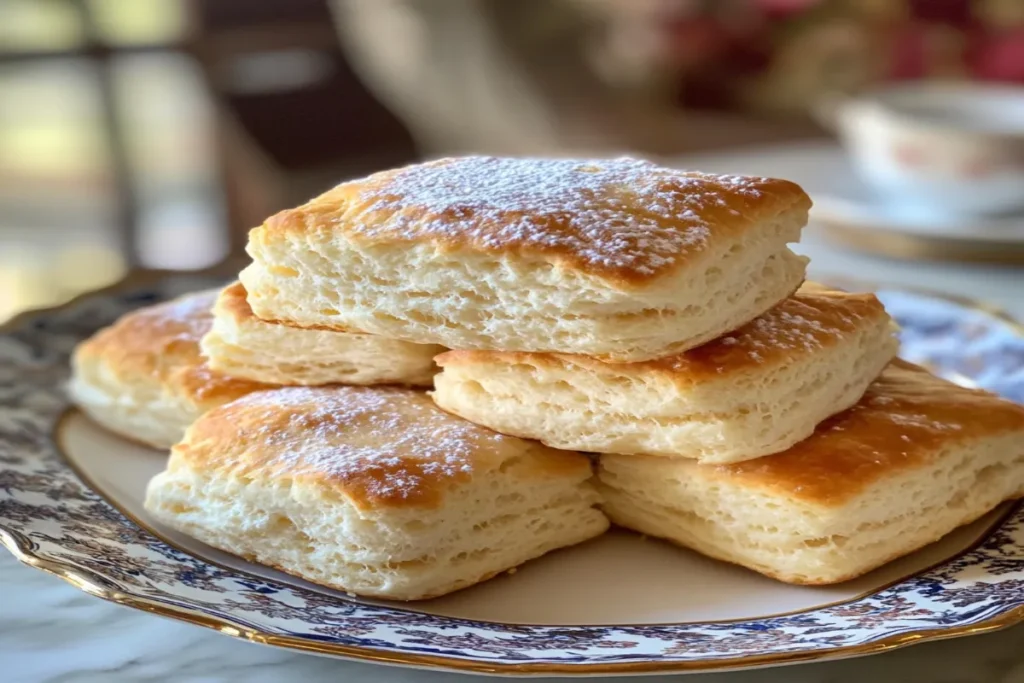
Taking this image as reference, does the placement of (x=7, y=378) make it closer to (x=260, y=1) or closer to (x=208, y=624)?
(x=208, y=624)

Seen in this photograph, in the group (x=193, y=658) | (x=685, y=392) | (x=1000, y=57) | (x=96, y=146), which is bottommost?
(x=193, y=658)

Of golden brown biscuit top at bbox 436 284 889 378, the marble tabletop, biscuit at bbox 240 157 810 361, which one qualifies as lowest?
the marble tabletop

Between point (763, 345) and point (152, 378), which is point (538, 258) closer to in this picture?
point (763, 345)

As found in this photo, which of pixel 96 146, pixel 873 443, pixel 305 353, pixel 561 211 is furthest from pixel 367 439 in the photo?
pixel 96 146

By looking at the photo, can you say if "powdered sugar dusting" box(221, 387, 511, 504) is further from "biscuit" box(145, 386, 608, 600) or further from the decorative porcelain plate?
the decorative porcelain plate

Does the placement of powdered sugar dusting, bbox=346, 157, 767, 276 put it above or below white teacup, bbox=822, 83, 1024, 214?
below

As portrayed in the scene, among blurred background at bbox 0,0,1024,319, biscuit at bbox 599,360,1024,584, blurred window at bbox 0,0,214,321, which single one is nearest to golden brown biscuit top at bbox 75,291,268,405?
biscuit at bbox 599,360,1024,584

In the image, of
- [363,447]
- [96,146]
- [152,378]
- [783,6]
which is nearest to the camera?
[363,447]
